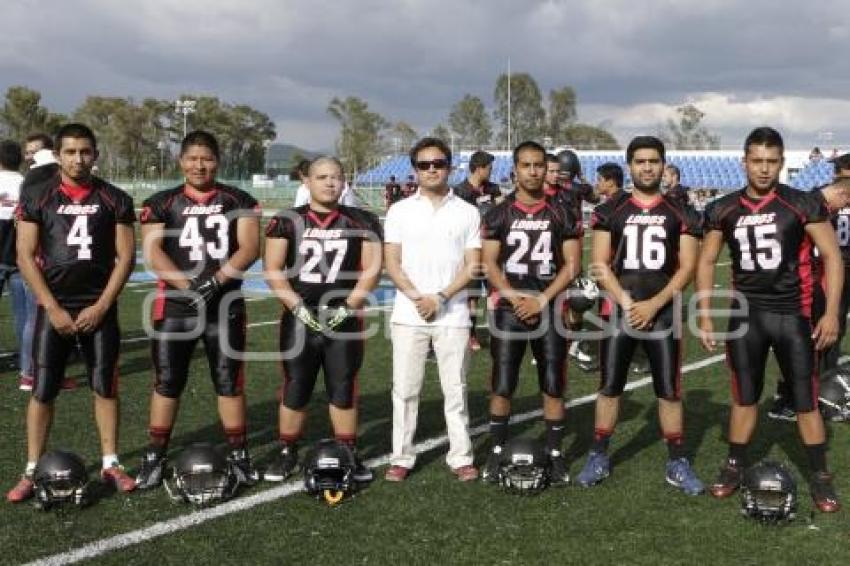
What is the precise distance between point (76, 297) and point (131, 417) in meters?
2.08

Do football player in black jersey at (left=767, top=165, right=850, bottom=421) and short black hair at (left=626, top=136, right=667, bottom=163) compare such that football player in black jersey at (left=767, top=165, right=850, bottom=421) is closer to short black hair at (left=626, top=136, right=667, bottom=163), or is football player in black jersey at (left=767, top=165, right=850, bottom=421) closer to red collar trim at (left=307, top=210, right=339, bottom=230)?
short black hair at (left=626, top=136, right=667, bottom=163)

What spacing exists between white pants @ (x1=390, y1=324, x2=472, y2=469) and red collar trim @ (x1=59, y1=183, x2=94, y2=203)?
6.51 feet

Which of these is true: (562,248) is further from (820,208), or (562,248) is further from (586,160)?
(586,160)

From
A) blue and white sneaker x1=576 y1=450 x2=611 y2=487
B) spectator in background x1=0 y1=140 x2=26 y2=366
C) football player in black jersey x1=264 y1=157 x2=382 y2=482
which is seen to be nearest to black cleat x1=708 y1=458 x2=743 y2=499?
blue and white sneaker x1=576 y1=450 x2=611 y2=487

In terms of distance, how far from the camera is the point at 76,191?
16.7ft

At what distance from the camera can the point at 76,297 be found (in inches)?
200

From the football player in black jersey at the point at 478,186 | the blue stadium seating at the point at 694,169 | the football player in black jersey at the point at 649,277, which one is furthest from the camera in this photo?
the blue stadium seating at the point at 694,169

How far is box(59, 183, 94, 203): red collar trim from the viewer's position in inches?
199

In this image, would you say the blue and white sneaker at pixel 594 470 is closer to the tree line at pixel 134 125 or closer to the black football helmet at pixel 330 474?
the black football helmet at pixel 330 474

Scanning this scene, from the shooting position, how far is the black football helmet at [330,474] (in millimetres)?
5016

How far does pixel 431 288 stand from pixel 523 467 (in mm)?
1196

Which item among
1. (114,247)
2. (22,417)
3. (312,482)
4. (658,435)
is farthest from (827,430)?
(22,417)

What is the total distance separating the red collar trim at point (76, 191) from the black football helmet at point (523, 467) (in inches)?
114

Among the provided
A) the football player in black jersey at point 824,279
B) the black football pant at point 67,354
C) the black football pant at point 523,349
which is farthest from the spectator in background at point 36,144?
the football player in black jersey at point 824,279
